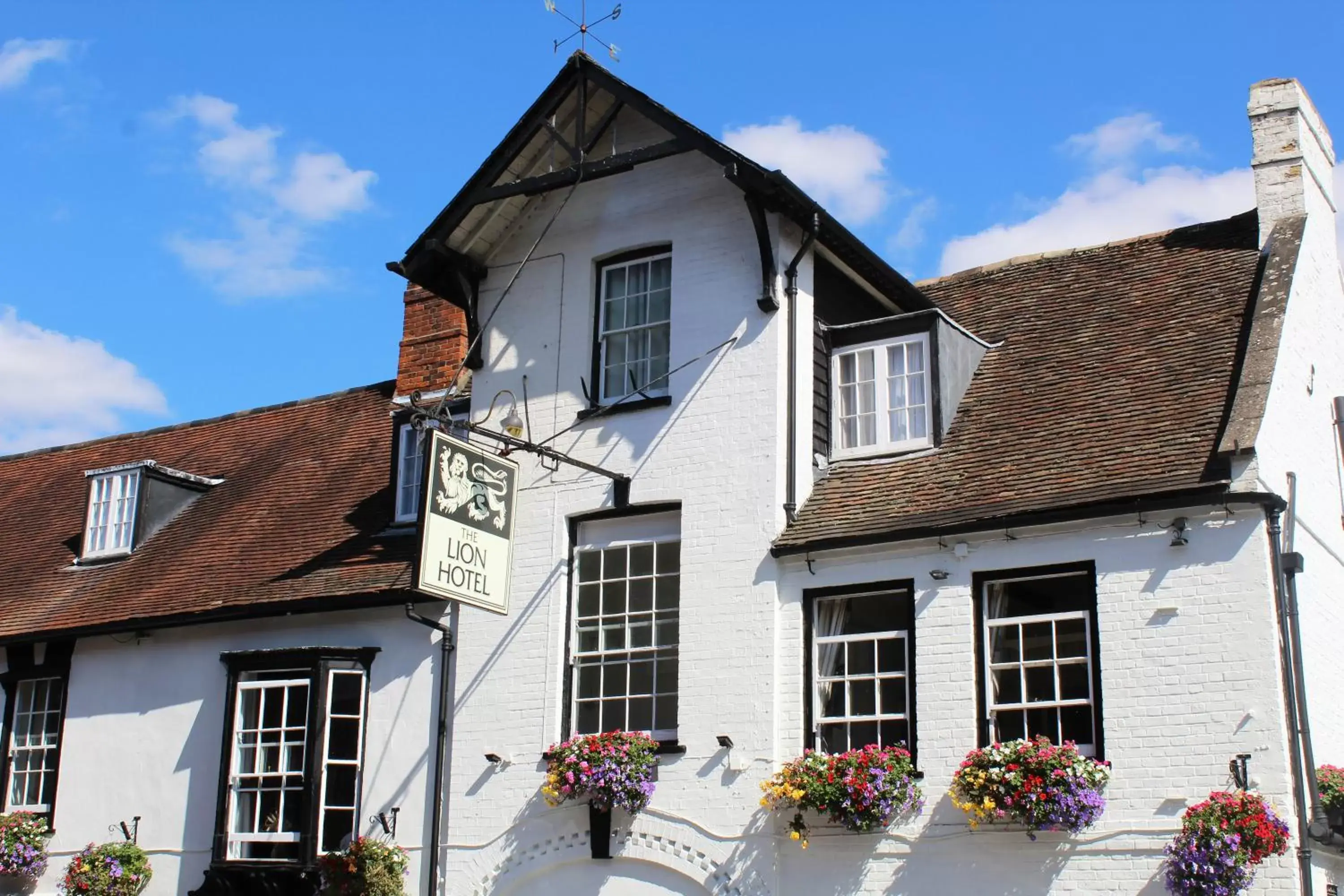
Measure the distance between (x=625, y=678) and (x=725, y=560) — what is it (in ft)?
5.17

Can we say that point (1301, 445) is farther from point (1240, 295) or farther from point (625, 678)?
point (625, 678)

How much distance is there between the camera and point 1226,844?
11.3m

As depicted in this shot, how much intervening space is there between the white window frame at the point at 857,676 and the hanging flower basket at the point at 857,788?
15.4 inches

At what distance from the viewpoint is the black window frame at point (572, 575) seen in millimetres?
15344

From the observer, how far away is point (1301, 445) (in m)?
14.3

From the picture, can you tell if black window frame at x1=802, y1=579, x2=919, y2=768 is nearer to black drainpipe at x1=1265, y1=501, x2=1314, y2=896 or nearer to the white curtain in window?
the white curtain in window

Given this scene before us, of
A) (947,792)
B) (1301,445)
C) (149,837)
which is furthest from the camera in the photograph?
(149,837)

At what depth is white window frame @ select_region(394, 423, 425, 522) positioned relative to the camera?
18031 millimetres

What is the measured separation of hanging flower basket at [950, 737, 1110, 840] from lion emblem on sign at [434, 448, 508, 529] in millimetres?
5219

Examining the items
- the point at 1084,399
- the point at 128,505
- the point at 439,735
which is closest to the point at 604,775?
the point at 439,735

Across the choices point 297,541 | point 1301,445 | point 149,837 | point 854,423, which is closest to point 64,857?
point 149,837

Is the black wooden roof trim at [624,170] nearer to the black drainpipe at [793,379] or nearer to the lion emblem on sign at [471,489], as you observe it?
the black drainpipe at [793,379]

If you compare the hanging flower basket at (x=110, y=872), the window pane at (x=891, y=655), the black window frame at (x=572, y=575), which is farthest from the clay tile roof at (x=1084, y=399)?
the hanging flower basket at (x=110, y=872)

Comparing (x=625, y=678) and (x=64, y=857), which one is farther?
(x=64, y=857)
